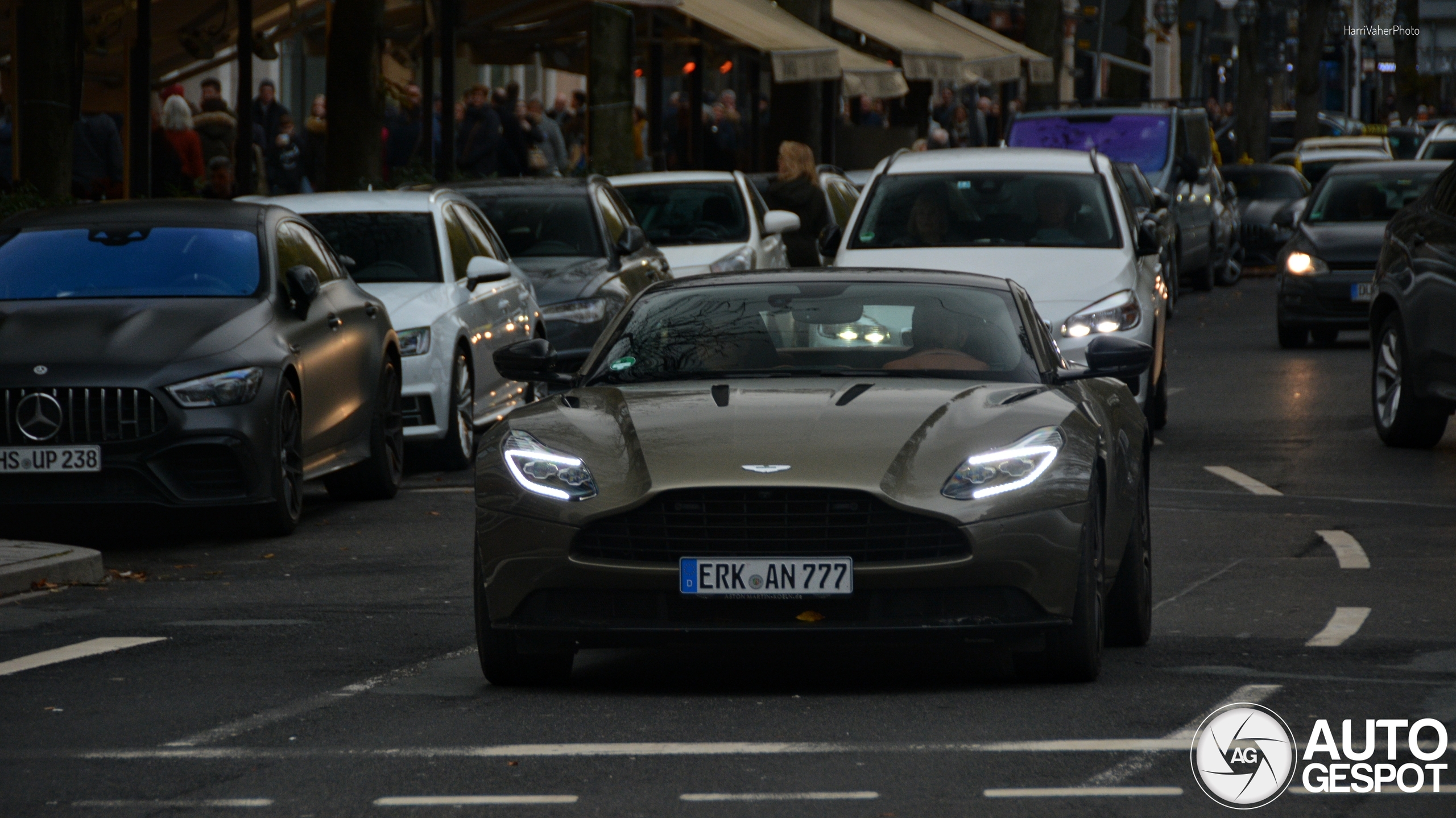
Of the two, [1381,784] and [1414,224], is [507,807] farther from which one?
[1414,224]

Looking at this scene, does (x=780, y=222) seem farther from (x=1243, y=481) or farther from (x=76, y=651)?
(x=76, y=651)

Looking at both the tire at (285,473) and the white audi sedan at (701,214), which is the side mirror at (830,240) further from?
the tire at (285,473)

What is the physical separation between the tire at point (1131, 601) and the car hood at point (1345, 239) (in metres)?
15.6

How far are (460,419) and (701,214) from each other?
24.7 feet

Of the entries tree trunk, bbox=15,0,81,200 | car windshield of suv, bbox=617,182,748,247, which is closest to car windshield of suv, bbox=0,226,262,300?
tree trunk, bbox=15,0,81,200

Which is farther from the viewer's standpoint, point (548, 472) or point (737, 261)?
point (737, 261)

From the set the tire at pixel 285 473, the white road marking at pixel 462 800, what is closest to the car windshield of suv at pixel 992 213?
the tire at pixel 285 473

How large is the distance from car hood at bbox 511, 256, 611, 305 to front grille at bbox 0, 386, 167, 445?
6.69 metres

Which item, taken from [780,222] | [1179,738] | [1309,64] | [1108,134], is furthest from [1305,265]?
[1309,64]

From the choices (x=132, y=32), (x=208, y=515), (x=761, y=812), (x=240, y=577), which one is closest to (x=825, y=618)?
(x=761, y=812)

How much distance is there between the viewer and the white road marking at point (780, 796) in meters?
6.17

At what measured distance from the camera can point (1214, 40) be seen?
164ft

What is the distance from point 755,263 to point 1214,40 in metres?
29.8

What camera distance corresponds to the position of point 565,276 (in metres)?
18.7
